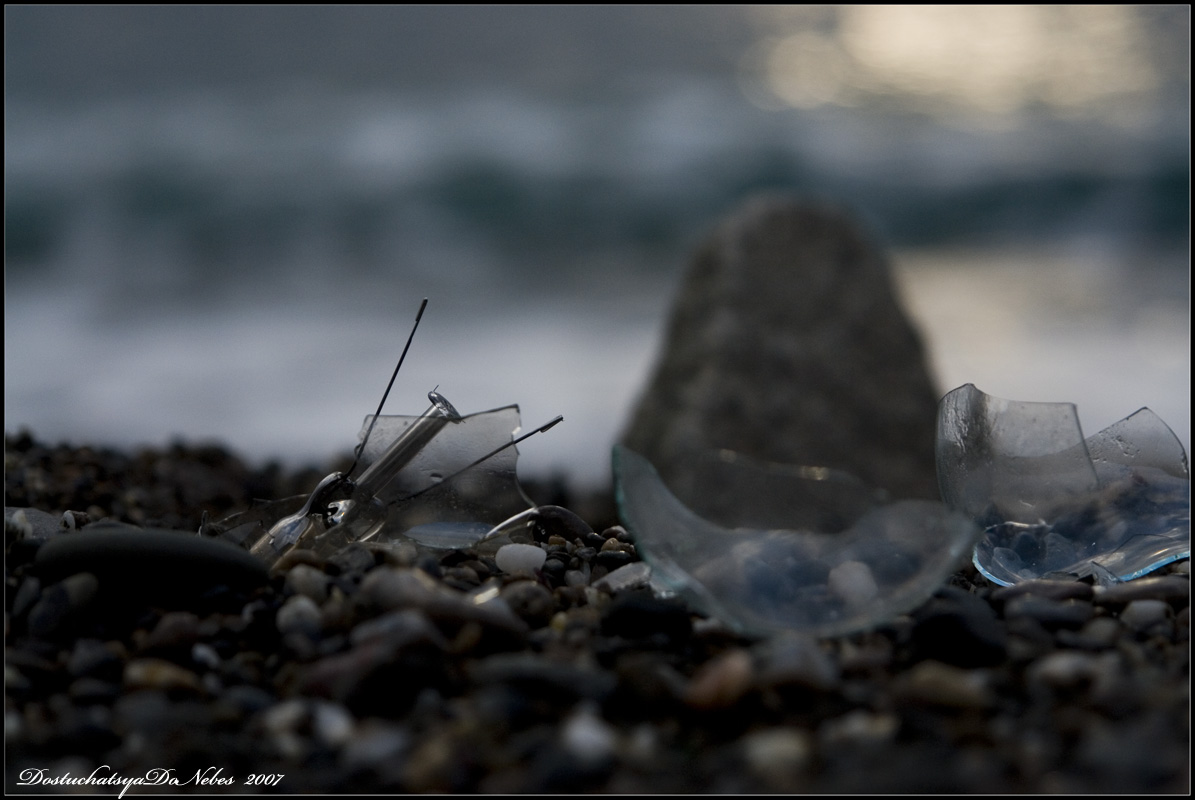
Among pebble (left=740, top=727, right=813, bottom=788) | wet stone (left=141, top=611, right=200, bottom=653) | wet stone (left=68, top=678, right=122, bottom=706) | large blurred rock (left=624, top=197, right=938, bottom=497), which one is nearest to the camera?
pebble (left=740, top=727, right=813, bottom=788)

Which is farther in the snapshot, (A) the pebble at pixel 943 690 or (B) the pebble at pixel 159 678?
(B) the pebble at pixel 159 678

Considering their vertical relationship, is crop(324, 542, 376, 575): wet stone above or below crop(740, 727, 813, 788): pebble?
above

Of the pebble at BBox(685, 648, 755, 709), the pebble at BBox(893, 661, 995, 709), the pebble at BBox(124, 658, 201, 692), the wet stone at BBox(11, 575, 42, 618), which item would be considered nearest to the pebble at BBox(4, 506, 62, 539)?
the wet stone at BBox(11, 575, 42, 618)

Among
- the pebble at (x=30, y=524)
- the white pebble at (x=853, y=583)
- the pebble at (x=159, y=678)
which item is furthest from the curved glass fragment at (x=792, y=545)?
the pebble at (x=30, y=524)

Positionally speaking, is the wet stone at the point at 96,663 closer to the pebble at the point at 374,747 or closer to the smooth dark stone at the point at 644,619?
the pebble at the point at 374,747

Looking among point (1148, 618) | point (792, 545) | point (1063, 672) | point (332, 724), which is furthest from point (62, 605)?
point (1148, 618)

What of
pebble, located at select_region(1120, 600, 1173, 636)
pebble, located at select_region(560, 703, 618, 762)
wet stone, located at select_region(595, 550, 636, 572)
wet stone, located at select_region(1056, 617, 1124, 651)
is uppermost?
pebble, located at select_region(560, 703, 618, 762)

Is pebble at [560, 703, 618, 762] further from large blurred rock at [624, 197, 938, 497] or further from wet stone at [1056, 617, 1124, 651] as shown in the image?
large blurred rock at [624, 197, 938, 497]
